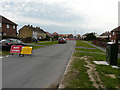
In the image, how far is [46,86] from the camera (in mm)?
4199

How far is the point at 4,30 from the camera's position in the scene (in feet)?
116

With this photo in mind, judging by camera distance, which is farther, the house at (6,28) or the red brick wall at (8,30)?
the red brick wall at (8,30)

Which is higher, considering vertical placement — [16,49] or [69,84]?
[16,49]

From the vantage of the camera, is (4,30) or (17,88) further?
(4,30)

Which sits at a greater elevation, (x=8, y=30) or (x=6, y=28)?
(x=6, y=28)

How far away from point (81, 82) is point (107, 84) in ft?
3.20

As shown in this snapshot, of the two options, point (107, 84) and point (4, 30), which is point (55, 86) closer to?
point (107, 84)

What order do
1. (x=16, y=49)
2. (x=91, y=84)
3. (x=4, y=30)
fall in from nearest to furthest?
1. (x=91, y=84)
2. (x=16, y=49)
3. (x=4, y=30)

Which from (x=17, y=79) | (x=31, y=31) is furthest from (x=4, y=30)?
(x=17, y=79)

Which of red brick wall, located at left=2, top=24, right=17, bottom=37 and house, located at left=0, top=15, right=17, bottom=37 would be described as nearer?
house, located at left=0, top=15, right=17, bottom=37

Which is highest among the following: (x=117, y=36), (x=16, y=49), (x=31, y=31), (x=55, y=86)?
(x=31, y=31)

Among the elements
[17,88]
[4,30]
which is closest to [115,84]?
[17,88]

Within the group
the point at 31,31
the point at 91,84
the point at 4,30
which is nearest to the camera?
the point at 91,84

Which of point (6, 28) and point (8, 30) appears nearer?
point (6, 28)
